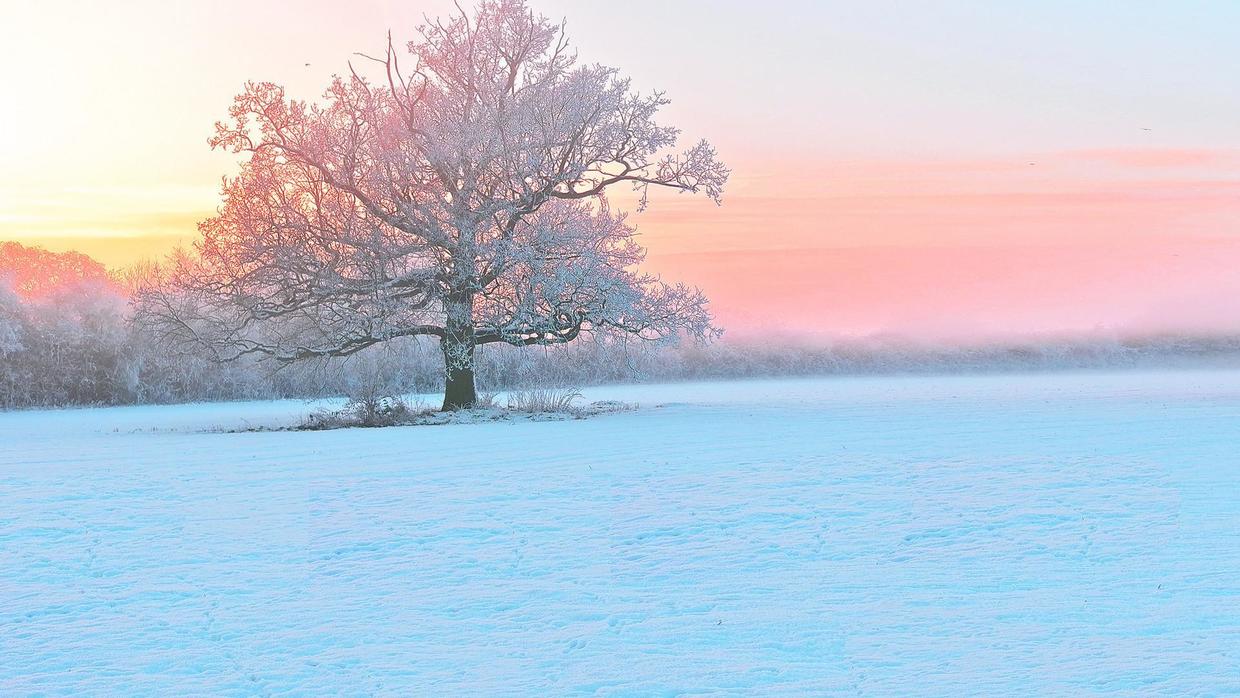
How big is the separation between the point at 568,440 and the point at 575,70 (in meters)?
12.2

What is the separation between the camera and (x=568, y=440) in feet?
71.9

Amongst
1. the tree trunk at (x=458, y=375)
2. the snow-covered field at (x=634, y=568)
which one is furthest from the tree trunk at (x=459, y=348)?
the snow-covered field at (x=634, y=568)

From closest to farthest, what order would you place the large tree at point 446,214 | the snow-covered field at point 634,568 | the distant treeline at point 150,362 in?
the snow-covered field at point 634,568 → the large tree at point 446,214 → the distant treeline at point 150,362

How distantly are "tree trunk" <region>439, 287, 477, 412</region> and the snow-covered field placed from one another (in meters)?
8.57

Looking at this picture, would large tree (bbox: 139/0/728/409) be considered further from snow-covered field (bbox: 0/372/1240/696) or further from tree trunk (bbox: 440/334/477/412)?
snow-covered field (bbox: 0/372/1240/696)

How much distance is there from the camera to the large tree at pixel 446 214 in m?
27.8

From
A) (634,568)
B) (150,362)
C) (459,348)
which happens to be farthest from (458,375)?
(634,568)

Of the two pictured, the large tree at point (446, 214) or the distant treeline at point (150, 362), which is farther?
the distant treeline at point (150, 362)

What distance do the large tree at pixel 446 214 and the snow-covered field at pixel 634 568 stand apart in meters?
8.19

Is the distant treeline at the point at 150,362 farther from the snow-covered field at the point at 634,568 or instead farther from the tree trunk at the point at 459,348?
the snow-covered field at the point at 634,568

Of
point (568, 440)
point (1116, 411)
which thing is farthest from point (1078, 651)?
point (1116, 411)

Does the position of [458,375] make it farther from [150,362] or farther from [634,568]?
[634,568]

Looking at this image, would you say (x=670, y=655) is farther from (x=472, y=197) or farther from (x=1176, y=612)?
(x=472, y=197)

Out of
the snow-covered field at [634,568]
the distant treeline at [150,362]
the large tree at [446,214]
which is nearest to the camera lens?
the snow-covered field at [634,568]
